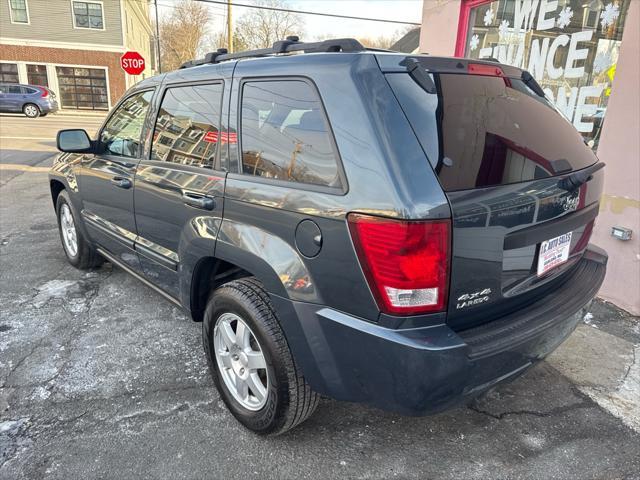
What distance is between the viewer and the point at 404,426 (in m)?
2.58

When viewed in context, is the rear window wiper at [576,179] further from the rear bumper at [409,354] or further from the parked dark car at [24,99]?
the parked dark car at [24,99]

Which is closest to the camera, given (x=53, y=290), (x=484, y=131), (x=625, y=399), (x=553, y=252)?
(x=484, y=131)

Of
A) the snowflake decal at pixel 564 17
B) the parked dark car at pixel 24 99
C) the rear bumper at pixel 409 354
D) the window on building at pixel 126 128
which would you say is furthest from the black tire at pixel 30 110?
the rear bumper at pixel 409 354

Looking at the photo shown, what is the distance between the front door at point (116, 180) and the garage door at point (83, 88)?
28.6 meters

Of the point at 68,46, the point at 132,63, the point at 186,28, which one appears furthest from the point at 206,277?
the point at 186,28

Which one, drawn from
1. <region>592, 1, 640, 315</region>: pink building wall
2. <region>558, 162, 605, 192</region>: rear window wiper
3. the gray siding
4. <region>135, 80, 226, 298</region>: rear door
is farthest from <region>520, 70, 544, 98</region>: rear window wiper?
the gray siding

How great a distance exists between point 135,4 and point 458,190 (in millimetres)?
38239

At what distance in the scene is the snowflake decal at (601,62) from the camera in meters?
4.44

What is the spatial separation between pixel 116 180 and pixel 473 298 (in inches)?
105

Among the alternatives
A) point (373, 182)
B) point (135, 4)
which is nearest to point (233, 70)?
point (373, 182)

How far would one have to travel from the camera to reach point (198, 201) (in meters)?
2.54

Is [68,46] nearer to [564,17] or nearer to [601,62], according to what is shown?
[564,17]

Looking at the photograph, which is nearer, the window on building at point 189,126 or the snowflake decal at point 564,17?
the window on building at point 189,126

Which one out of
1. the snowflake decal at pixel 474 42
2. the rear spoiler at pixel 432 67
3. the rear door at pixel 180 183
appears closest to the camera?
the rear spoiler at pixel 432 67
